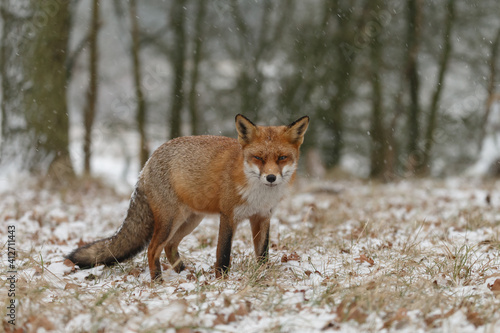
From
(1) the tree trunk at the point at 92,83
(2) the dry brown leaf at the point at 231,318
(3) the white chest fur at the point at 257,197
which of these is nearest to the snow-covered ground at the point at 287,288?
(2) the dry brown leaf at the point at 231,318

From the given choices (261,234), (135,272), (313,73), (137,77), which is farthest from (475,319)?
(313,73)

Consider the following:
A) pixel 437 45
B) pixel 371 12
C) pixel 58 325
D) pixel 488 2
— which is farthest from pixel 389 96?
pixel 58 325

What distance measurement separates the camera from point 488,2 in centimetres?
1689

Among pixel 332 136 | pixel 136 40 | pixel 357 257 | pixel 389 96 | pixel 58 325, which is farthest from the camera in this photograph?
pixel 332 136

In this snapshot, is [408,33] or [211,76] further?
[211,76]

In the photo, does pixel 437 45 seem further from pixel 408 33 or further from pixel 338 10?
pixel 338 10

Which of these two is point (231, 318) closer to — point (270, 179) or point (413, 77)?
point (270, 179)

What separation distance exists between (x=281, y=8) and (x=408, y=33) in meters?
Answer: 5.53

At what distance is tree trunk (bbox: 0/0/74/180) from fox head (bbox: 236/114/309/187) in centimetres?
870

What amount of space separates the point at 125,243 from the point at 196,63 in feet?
45.1

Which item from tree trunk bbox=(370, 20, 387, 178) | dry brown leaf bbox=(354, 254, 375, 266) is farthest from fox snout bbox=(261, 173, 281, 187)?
tree trunk bbox=(370, 20, 387, 178)

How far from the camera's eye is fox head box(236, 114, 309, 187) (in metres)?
4.05

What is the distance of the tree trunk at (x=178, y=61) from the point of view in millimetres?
17095

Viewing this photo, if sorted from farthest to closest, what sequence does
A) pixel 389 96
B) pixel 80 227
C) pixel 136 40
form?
pixel 389 96 → pixel 136 40 → pixel 80 227
